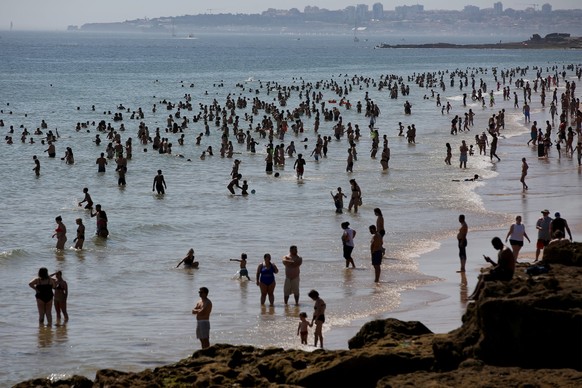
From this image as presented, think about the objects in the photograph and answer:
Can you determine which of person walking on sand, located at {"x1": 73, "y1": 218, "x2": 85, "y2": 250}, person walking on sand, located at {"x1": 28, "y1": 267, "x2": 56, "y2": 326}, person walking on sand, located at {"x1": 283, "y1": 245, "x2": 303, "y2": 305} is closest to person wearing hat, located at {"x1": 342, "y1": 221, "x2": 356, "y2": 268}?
person walking on sand, located at {"x1": 283, "y1": 245, "x2": 303, "y2": 305}

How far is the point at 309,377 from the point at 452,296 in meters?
8.12

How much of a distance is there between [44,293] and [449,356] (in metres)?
8.71

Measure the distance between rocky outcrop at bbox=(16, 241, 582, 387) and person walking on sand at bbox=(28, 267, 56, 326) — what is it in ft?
18.9

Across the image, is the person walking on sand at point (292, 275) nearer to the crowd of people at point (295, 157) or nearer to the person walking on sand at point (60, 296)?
the crowd of people at point (295, 157)

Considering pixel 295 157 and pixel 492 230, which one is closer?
pixel 492 230

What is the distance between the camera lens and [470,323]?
33.8ft

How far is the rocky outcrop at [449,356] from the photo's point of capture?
31.4ft

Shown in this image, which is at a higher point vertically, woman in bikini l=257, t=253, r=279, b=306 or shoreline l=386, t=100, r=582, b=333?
woman in bikini l=257, t=253, r=279, b=306

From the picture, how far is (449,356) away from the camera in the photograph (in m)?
10.1

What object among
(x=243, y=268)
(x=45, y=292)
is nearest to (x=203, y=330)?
(x=45, y=292)

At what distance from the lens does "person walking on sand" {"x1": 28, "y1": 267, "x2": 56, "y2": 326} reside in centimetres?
1670

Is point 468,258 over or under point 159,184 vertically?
over

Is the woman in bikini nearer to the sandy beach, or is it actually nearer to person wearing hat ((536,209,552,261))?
the sandy beach

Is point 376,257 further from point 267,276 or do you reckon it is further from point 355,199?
point 355,199
